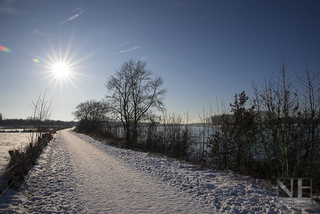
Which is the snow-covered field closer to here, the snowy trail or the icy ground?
the icy ground

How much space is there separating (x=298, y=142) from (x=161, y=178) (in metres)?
4.67

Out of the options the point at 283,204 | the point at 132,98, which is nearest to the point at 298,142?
the point at 283,204

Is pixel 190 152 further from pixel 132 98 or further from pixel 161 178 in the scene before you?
pixel 132 98

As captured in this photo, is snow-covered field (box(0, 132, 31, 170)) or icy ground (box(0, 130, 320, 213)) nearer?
icy ground (box(0, 130, 320, 213))

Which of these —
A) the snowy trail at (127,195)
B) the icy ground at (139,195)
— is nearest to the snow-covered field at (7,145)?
the icy ground at (139,195)

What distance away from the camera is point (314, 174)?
15.2 ft

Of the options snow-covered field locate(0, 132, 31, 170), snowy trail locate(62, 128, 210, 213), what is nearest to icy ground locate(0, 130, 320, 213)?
snowy trail locate(62, 128, 210, 213)

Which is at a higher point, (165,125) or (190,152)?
(165,125)

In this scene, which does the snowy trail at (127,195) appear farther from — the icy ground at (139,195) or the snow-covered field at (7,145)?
the snow-covered field at (7,145)

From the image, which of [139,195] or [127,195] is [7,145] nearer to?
[127,195]

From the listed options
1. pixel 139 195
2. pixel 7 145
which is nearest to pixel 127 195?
pixel 139 195

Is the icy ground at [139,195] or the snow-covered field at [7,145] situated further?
the snow-covered field at [7,145]

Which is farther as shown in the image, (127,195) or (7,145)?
(7,145)

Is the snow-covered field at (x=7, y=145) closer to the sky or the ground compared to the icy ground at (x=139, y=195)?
closer to the ground
